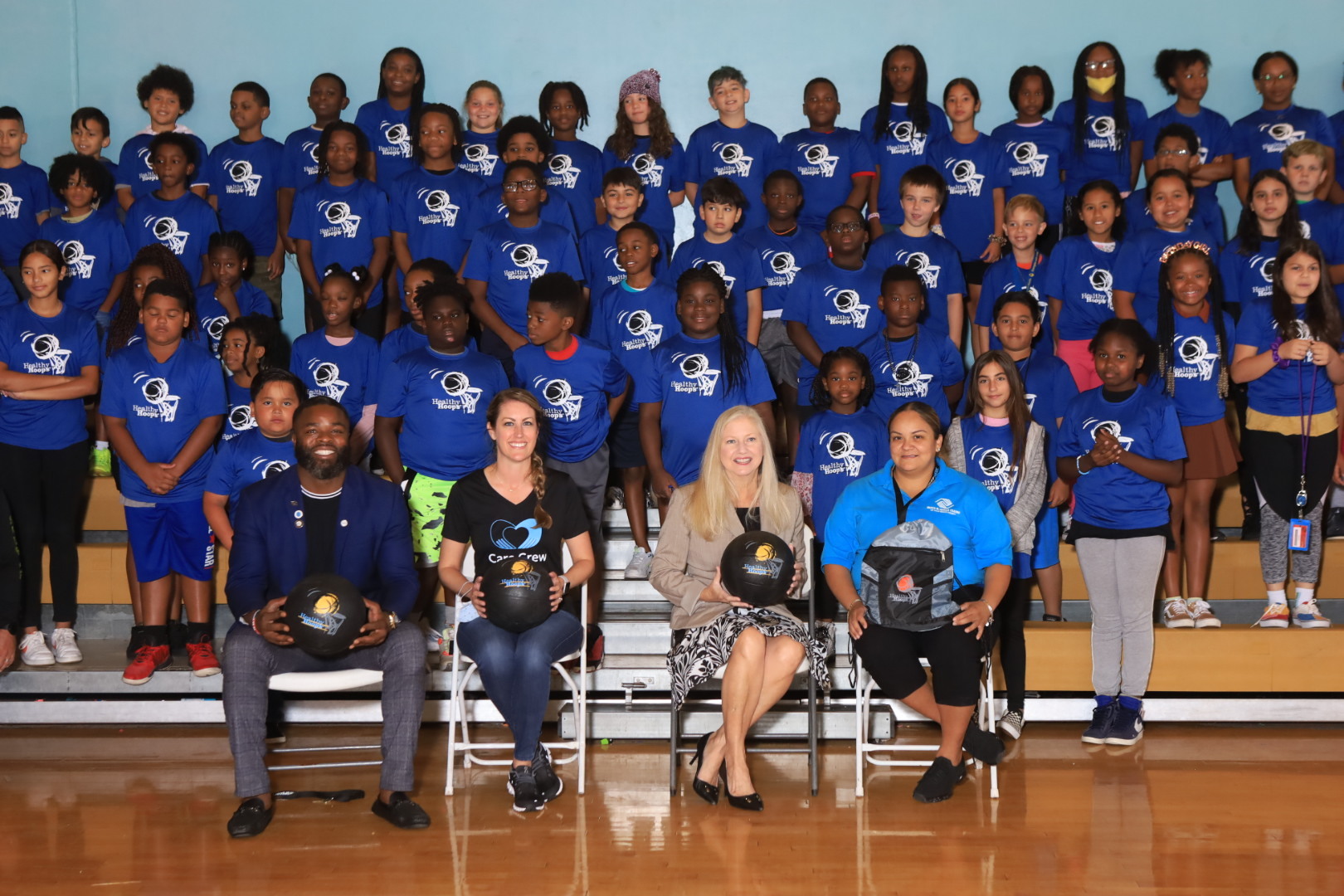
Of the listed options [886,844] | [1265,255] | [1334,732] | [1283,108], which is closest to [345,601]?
[886,844]

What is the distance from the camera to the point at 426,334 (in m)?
5.46

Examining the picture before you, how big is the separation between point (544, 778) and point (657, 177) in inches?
145

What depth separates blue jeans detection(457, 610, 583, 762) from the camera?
158 inches

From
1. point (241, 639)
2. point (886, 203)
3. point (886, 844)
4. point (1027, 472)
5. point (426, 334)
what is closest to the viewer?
point (886, 844)

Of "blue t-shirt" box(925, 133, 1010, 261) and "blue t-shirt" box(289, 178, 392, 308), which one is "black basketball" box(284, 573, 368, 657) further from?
"blue t-shirt" box(925, 133, 1010, 261)

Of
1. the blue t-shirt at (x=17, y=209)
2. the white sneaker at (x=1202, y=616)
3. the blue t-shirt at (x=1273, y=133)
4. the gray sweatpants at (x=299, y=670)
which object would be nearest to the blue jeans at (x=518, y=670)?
the gray sweatpants at (x=299, y=670)

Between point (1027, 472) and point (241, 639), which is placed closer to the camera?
point (241, 639)

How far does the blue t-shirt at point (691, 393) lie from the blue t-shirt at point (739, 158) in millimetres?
1626

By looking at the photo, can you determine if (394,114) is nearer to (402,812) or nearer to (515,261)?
(515,261)

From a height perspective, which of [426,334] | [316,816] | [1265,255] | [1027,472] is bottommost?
[316,816]

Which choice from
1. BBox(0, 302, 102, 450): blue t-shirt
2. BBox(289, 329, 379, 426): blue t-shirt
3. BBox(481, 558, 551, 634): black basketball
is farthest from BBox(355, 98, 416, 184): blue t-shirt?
BBox(481, 558, 551, 634): black basketball

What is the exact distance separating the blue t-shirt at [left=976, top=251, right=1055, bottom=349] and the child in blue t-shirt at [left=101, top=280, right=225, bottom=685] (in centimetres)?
356

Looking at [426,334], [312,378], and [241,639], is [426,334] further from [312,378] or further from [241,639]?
[241,639]

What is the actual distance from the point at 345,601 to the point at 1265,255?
4569mm
